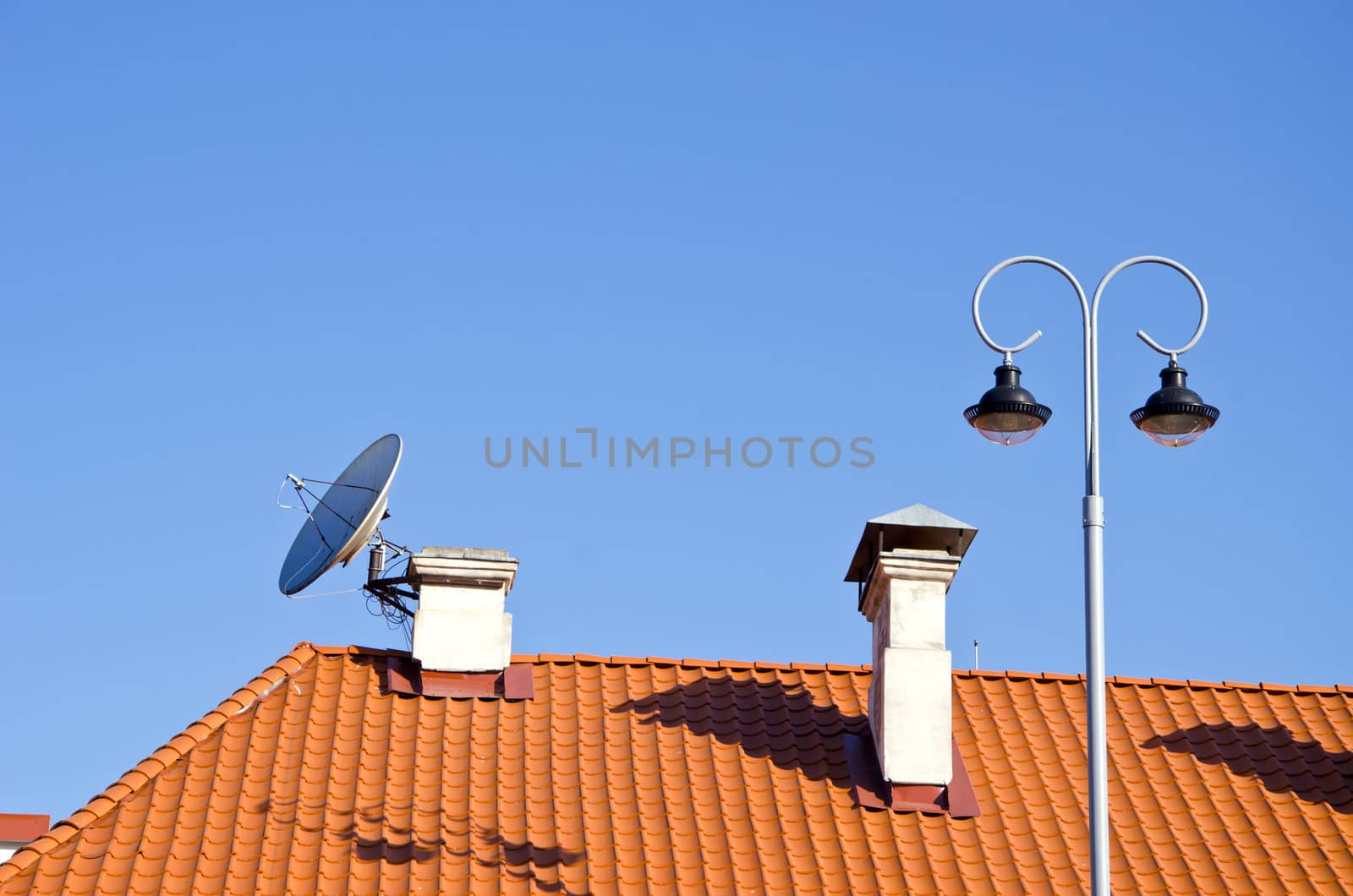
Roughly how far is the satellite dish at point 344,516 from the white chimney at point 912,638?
4.82 m

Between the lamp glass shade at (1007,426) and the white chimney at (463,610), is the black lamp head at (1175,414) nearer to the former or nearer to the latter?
the lamp glass shade at (1007,426)

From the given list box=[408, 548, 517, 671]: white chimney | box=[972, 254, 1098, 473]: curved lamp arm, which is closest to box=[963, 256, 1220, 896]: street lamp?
box=[972, 254, 1098, 473]: curved lamp arm

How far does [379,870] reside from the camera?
1405 centimetres

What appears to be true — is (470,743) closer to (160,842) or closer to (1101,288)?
(160,842)

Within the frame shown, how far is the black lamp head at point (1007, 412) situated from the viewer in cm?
1177

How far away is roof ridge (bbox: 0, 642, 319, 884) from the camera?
14.3 metres

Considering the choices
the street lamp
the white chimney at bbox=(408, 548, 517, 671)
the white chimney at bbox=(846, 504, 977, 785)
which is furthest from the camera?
the white chimney at bbox=(408, 548, 517, 671)

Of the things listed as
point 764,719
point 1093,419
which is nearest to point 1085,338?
point 1093,419

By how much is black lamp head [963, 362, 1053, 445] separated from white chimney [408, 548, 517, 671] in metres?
6.40

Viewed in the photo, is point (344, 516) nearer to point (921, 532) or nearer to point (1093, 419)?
point (921, 532)

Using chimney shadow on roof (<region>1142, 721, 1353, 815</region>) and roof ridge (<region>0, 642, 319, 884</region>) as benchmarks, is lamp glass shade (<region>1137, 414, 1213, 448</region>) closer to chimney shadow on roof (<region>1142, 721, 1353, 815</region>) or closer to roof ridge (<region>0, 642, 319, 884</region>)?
chimney shadow on roof (<region>1142, 721, 1353, 815</region>)

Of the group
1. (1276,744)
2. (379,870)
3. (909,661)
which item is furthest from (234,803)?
(1276,744)

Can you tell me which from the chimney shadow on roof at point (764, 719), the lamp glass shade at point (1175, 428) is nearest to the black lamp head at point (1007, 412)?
the lamp glass shade at point (1175, 428)

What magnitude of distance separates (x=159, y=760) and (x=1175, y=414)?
29.4 feet
